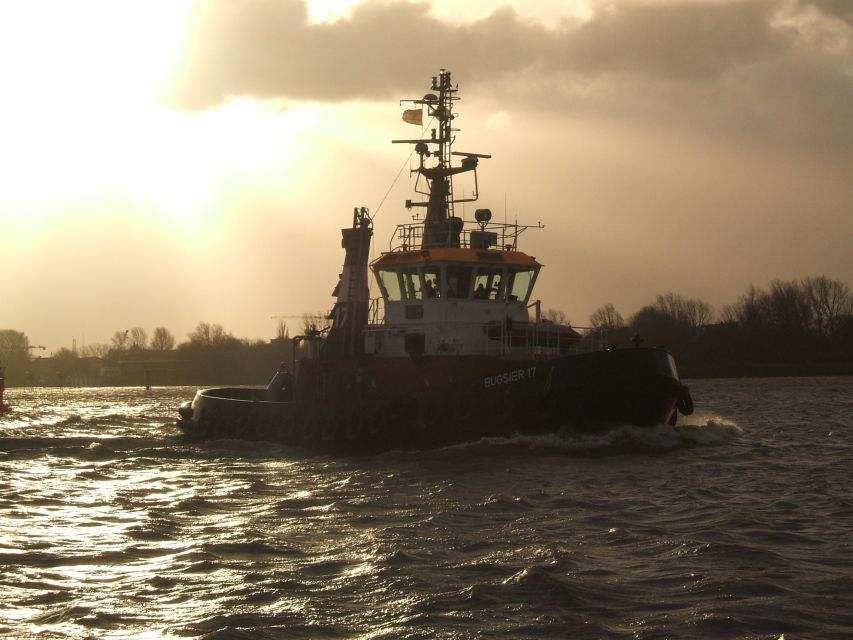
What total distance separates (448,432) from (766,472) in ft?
20.7

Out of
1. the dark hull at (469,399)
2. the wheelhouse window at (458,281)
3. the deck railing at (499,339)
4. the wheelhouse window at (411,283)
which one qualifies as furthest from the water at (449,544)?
the wheelhouse window at (411,283)

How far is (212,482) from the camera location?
1788 cm

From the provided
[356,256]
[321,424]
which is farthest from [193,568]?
[356,256]

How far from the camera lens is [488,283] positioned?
896 inches

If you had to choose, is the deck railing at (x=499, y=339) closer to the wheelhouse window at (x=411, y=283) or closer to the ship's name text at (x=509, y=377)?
the wheelhouse window at (x=411, y=283)

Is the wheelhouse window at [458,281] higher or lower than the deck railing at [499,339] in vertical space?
higher

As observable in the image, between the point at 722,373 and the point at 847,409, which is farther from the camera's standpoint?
the point at 722,373

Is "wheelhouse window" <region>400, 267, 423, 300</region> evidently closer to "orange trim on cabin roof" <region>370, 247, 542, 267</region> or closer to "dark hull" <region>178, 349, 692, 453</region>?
"orange trim on cabin roof" <region>370, 247, 542, 267</region>

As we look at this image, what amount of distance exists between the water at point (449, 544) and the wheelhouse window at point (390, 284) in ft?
14.7

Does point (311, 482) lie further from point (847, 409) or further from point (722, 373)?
point (722, 373)

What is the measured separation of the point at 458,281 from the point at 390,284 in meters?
1.98

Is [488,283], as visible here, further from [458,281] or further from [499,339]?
[499,339]

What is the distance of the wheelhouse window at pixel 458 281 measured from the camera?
22.4 m

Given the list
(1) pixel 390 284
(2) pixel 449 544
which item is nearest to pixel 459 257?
(1) pixel 390 284
